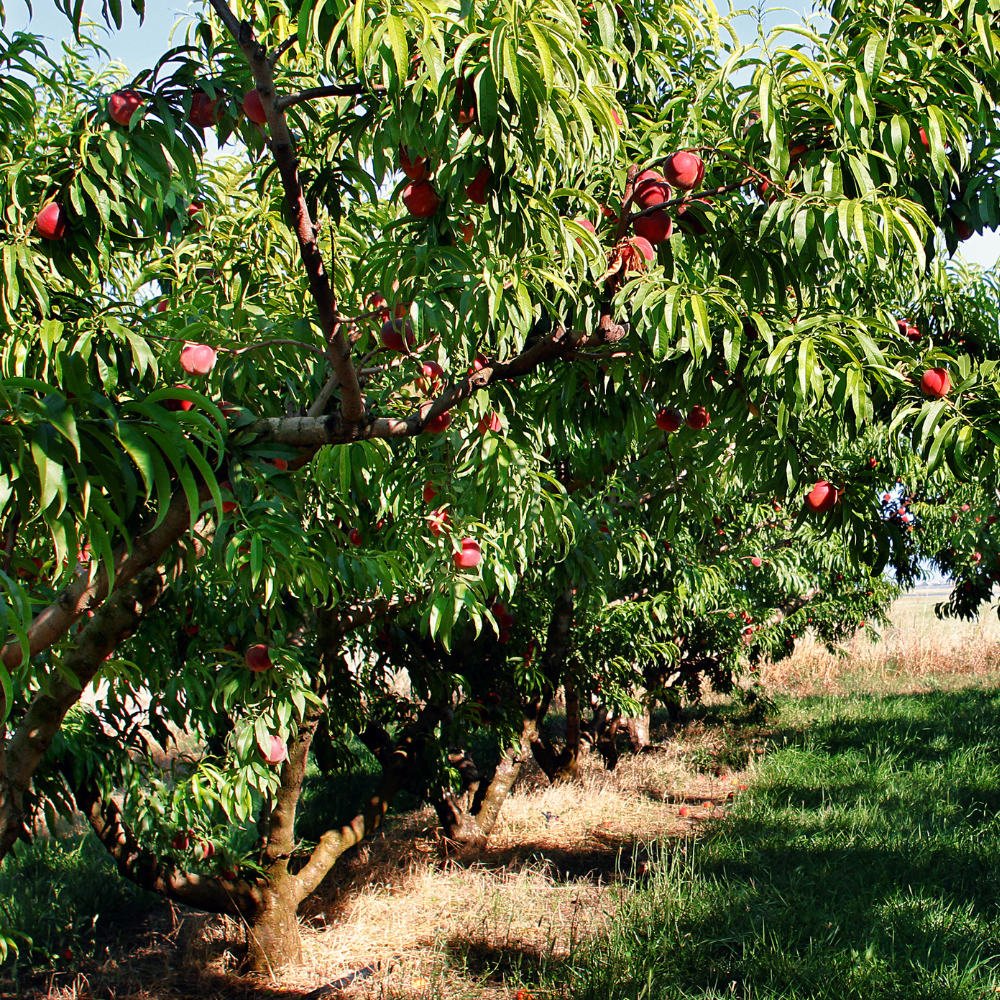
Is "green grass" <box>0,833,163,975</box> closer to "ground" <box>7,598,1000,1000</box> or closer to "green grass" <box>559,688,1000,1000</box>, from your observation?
"ground" <box>7,598,1000,1000</box>

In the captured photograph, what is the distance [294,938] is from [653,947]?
2.11 metres

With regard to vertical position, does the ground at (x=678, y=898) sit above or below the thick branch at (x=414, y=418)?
below

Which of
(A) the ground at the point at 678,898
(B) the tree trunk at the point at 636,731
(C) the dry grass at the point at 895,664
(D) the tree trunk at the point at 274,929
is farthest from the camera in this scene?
(C) the dry grass at the point at 895,664

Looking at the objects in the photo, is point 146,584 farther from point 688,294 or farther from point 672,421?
point 672,421

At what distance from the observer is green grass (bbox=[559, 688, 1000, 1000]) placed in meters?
3.73

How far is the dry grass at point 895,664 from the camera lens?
13.5 meters

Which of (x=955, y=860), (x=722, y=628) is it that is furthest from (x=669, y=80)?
(x=722, y=628)

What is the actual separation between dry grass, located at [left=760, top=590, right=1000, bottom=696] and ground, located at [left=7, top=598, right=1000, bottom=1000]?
15.6ft

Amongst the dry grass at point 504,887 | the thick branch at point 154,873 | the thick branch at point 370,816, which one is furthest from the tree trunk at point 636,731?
the thick branch at point 154,873

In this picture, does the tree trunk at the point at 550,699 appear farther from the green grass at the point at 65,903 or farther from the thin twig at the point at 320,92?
the thin twig at the point at 320,92

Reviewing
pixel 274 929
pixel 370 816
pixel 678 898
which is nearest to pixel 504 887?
pixel 370 816

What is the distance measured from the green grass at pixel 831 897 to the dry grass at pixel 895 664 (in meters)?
5.49

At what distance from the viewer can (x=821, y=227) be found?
5.41ft

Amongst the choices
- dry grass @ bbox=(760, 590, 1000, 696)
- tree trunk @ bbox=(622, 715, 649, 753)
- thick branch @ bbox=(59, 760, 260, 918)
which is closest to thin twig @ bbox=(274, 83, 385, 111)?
thick branch @ bbox=(59, 760, 260, 918)
